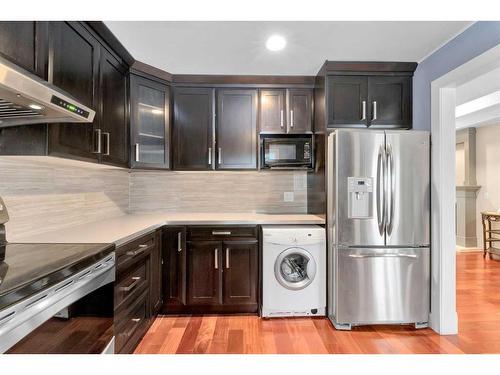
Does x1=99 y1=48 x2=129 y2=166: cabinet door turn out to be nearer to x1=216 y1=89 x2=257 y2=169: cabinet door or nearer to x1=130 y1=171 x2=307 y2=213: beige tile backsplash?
x1=130 y1=171 x2=307 y2=213: beige tile backsplash

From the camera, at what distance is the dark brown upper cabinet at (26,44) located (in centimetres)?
130

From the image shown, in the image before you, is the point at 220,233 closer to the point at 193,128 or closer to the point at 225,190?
the point at 225,190

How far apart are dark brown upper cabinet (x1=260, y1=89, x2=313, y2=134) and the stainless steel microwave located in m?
0.15

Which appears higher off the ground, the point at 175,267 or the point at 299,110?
the point at 299,110

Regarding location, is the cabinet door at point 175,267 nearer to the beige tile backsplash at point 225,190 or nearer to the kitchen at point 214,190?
the kitchen at point 214,190

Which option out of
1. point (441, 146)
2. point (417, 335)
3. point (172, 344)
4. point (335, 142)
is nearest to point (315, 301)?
point (417, 335)

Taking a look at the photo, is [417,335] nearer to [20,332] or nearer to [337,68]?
[337,68]

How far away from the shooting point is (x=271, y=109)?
10.1 ft

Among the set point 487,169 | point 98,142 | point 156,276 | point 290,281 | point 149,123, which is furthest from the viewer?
point 487,169

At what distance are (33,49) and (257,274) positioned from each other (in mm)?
2332

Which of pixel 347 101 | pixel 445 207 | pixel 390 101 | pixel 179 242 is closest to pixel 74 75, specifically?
pixel 179 242

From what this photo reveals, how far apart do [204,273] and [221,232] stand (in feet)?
1.40
